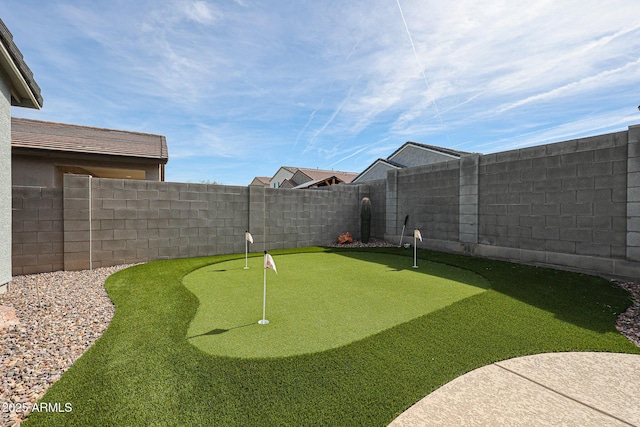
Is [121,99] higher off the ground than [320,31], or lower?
lower

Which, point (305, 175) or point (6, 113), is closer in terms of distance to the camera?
point (6, 113)

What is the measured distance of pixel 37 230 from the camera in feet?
19.6

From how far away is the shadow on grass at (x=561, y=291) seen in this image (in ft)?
12.1

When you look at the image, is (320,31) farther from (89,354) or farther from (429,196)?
(89,354)

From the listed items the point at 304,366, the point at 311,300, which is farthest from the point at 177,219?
the point at 304,366

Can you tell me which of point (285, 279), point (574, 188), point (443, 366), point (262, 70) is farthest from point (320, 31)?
point (443, 366)

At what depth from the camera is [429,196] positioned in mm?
9125

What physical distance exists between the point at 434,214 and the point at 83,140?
14.4 meters

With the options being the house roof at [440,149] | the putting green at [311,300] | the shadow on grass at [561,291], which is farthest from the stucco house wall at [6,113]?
the house roof at [440,149]

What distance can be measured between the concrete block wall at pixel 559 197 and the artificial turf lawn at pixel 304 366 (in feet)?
6.15

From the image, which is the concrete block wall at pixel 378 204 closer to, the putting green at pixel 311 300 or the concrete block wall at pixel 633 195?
the putting green at pixel 311 300

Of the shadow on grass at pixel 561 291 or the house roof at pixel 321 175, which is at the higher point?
the house roof at pixel 321 175

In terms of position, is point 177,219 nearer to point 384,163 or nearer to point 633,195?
point 633,195

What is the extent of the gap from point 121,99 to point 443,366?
10145mm
